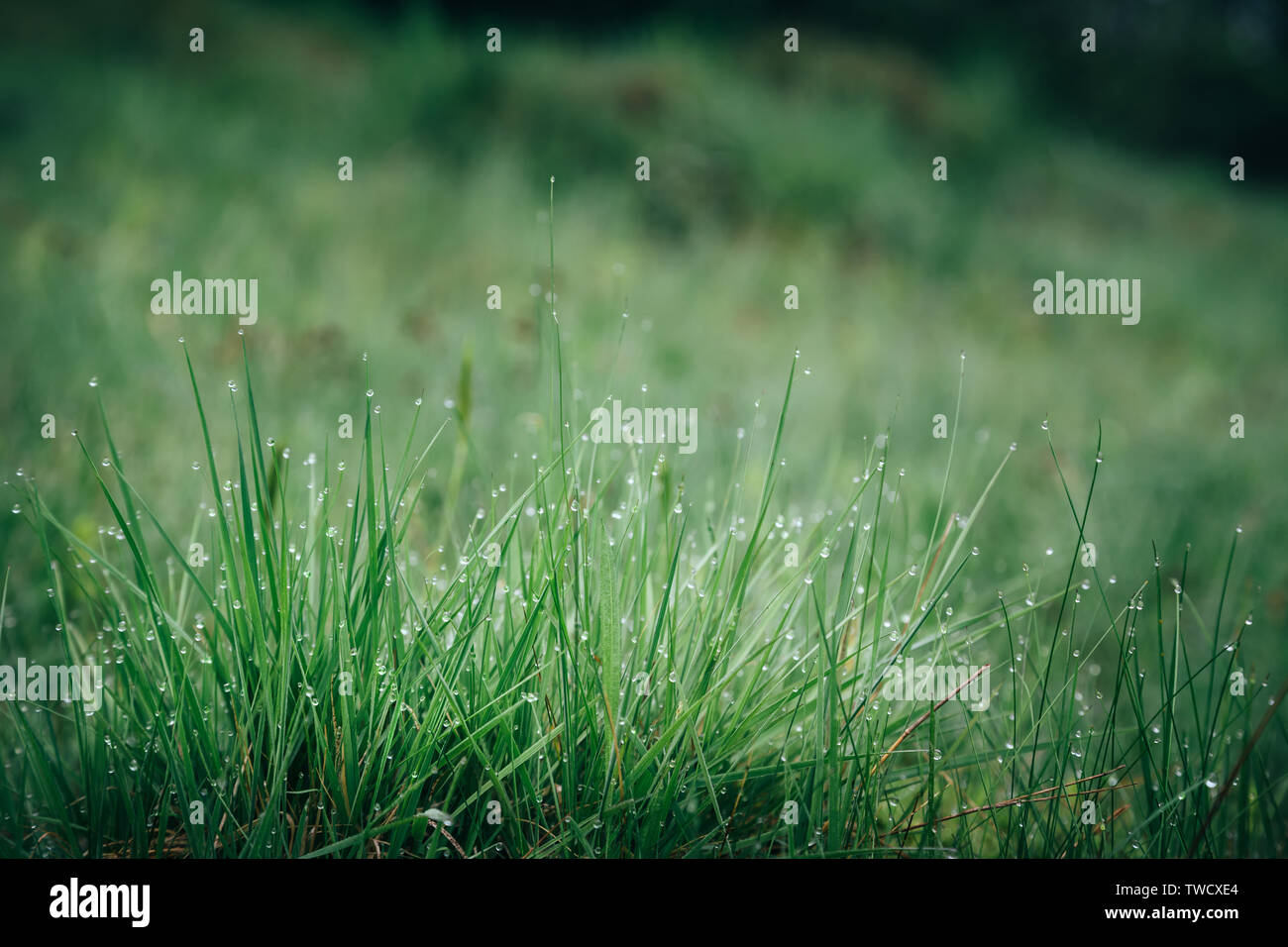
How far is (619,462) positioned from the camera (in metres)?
1.21

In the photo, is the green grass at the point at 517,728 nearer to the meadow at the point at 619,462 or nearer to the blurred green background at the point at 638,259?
the meadow at the point at 619,462

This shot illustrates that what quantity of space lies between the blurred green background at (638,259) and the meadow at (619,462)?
28 mm

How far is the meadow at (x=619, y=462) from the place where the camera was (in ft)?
2.94

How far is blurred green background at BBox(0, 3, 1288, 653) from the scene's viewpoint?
91.5 inches

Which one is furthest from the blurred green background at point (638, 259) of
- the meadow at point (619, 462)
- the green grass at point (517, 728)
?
the green grass at point (517, 728)

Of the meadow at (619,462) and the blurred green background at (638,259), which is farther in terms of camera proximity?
the blurred green background at (638,259)

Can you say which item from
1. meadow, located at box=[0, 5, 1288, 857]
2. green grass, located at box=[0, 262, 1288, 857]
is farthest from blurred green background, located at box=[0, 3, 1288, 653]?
green grass, located at box=[0, 262, 1288, 857]

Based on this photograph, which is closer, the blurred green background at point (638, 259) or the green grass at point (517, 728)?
the green grass at point (517, 728)

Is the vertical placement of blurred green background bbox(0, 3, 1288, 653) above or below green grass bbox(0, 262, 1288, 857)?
above

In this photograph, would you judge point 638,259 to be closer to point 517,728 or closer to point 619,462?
point 619,462

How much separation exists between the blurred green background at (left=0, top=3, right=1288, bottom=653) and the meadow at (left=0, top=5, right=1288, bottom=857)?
1.1 inches

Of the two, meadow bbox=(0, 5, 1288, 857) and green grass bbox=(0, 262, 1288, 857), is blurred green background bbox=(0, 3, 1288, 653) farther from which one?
green grass bbox=(0, 262, 1288, 857)

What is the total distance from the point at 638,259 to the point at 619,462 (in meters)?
2.84

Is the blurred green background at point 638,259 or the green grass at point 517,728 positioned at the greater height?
the blurred green background at point 638,259
